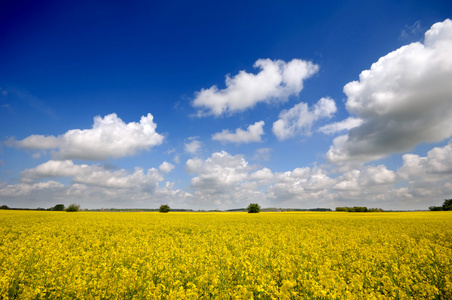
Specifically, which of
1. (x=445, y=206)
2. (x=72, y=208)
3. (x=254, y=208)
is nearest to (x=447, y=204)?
(x=445, y=206)

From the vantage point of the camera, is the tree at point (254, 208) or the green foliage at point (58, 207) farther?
the green foliage at point (58, 207)

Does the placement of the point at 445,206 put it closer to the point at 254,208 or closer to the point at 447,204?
the point at 447,204

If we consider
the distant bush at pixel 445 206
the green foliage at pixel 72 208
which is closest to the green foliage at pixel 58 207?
the green foliage at pixel 72 208

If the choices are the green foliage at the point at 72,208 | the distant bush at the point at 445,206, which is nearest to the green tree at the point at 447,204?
the distant bush at the point at 445,206

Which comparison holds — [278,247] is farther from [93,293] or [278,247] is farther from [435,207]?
[435,207]

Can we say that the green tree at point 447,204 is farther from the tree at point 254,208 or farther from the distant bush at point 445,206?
the tree at point 254,208

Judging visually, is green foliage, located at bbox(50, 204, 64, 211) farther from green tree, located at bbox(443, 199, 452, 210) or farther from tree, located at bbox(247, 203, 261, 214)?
green tree, located at bbox(443, 199, 452, 210)

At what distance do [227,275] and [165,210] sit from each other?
6574 centimetres

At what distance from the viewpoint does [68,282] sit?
5.33 metres

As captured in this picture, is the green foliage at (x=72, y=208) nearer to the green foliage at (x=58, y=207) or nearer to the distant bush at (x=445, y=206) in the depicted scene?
the green foliage at (x=58, y=207)

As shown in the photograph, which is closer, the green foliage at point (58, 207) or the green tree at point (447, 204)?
the green tree at point (447, 204)

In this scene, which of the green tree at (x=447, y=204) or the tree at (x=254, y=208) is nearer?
the tree at (x=254, y=208)

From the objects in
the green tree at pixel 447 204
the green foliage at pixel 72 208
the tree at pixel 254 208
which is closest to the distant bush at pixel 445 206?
the green tree at pixel 447 204

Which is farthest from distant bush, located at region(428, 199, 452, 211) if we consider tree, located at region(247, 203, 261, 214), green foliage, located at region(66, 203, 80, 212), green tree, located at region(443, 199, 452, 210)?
green foliage, located at region(66, 203, 80, 212)
